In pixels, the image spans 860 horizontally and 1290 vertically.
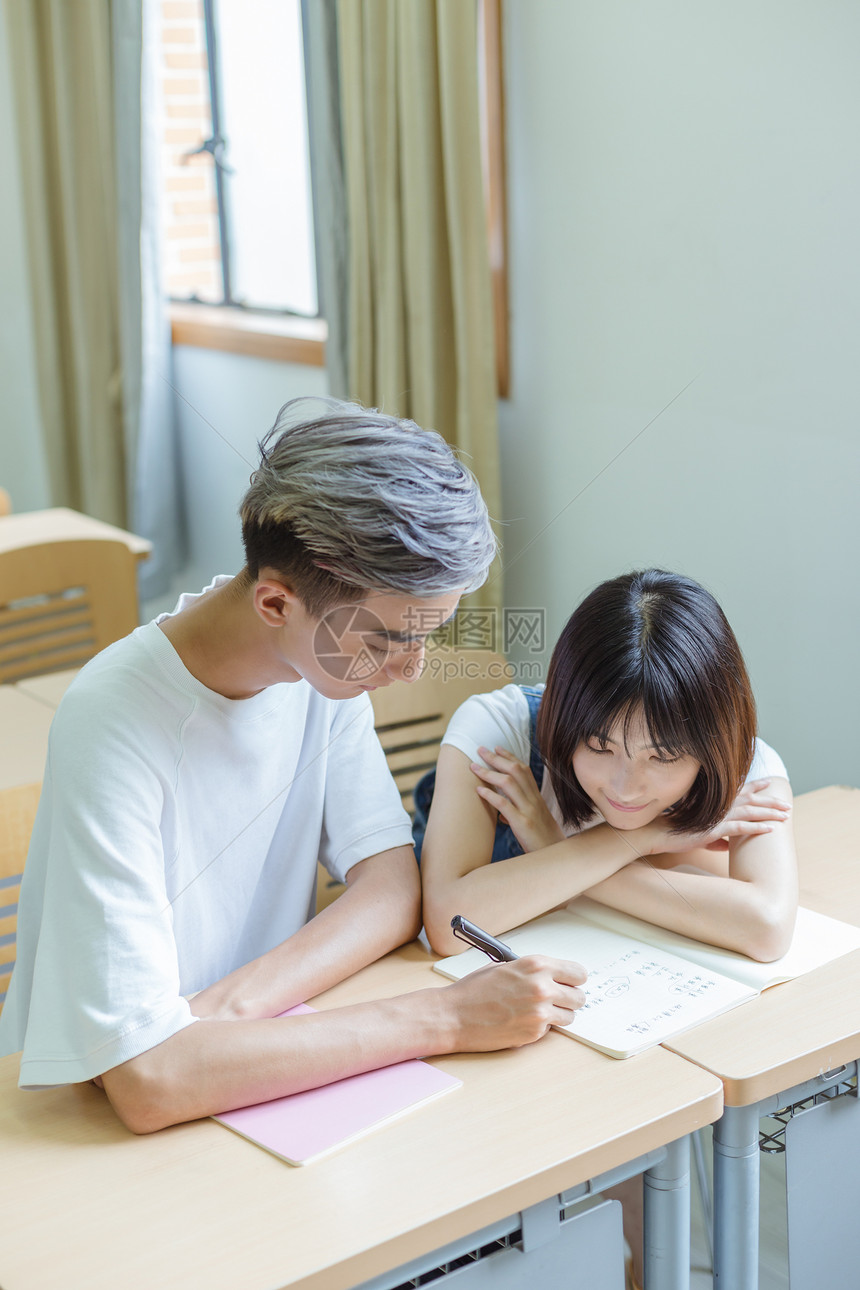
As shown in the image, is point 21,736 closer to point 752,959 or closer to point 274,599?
point 274,599

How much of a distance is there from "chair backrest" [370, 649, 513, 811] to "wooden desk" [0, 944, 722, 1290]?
80 centimetres

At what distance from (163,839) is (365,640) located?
0.91 ft

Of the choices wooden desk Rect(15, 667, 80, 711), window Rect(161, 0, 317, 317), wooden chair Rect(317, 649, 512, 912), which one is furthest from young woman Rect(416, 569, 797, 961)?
window Rect(161, 0, 317, 317)

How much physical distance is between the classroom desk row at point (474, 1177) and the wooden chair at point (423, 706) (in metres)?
0.69

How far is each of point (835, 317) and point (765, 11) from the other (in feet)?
1.62

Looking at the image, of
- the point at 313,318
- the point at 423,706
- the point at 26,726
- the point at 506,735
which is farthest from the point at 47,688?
the point at 313,318

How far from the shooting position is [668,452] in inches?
87.2

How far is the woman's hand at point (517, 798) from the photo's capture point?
1272 millimetres

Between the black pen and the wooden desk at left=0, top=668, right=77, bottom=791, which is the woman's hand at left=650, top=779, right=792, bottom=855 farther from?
the wooden desk at left=0, top=668, right=77, bottom=791

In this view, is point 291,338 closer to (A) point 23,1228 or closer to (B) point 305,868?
(B) point 305,868

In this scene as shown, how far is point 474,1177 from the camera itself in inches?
34.0

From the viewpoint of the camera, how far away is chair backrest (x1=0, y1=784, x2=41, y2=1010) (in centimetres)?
136

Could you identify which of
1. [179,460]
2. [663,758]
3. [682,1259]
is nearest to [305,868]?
[663,758]

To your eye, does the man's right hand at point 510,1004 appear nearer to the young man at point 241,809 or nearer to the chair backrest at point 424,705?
the young man at point 241,809
